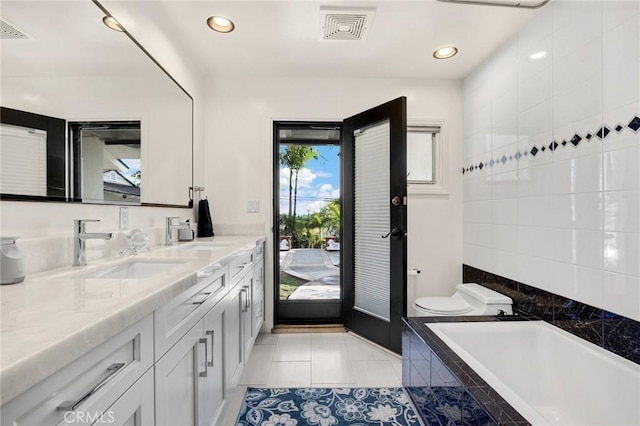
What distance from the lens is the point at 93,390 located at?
55 centimetres

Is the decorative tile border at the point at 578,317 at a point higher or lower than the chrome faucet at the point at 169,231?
lower

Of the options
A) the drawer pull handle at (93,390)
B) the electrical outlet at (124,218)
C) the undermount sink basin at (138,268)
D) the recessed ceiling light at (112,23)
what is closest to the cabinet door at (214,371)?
the undermount sink basin at (138,268)

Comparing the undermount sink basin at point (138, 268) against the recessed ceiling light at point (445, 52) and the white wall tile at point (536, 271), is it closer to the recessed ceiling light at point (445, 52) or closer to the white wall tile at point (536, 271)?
the white wall tile at point (536, 271)

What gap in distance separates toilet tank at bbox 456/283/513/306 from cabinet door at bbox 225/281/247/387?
169cm

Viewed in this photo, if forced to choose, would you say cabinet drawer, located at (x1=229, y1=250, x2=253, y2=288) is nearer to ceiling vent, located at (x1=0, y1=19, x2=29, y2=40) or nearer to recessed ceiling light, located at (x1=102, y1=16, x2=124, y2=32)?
ceiling vent, located at (x1=0, y1=19, x2=29, y2=40)

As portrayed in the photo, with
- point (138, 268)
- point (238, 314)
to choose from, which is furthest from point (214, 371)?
point (138, 268)

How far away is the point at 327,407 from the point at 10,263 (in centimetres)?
157

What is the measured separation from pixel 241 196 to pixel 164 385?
1952 millimetres

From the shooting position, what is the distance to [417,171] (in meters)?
2.73

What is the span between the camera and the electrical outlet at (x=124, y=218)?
1.46 m

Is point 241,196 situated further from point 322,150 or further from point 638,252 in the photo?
point 638,252

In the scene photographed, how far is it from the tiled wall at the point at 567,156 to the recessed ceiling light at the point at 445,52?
33 centimetres

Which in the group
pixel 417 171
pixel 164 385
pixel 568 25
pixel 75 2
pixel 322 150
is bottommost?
pixel 164 385

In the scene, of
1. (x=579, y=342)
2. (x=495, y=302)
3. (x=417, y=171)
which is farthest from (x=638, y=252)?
(x=417, y=171)
